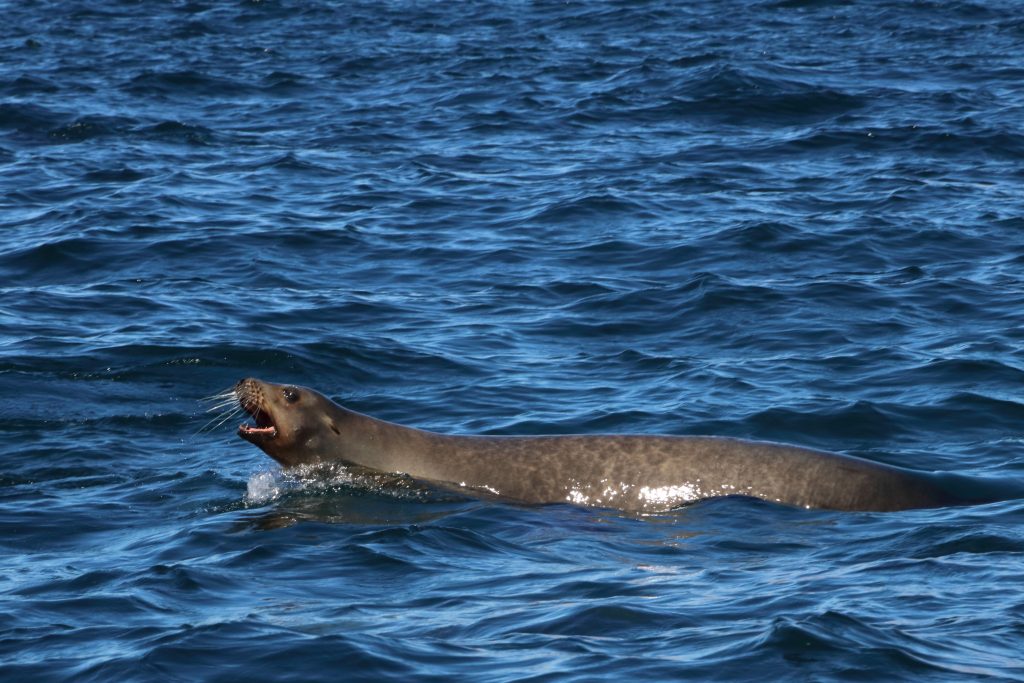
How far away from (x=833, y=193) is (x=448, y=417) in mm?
8830

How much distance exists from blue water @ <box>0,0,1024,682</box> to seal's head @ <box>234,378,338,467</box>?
0.68 feet

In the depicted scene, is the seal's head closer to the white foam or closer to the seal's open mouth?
the seal's open mouth

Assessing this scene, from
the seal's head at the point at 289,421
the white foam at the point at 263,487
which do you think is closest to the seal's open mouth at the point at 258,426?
the seal's head at the point at 289,421

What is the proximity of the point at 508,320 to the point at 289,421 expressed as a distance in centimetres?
489

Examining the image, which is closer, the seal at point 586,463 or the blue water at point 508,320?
the blue water at point 508,320

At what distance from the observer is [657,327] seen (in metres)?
16.0

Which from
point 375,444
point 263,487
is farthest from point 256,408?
point 375,444

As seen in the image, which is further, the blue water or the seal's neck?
the seal's neck

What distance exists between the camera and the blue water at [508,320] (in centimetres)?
835

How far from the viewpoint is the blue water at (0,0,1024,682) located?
8352 mm

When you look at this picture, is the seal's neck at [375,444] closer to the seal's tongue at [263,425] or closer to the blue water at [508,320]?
the blue water at [508,320]

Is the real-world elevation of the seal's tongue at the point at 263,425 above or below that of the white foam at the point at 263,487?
above

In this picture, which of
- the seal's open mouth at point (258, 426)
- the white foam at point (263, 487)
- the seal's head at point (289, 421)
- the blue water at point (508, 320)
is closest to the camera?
the blue water at point (508, 320)

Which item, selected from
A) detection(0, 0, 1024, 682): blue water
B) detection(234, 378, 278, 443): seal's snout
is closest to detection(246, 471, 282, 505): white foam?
detection(0, 0, 1024, 682): blue water
